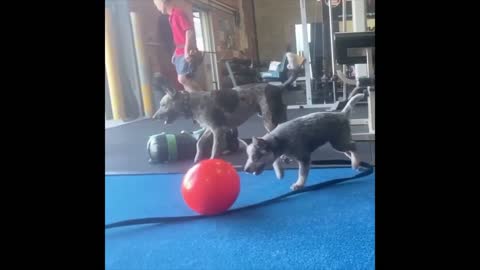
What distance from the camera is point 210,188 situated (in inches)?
47.7

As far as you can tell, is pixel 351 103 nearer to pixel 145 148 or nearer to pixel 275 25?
pixel 275 25

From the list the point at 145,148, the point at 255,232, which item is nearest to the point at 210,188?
the point at 255,232

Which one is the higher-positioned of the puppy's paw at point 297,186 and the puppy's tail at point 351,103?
the puppy's tail at point 351,103

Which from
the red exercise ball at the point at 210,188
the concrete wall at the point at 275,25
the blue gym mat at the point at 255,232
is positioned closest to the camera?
the blue gym mat at the point at 255,232

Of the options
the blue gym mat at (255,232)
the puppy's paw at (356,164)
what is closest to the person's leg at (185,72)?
the blue gym mat at (255,232)

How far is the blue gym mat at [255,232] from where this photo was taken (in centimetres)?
91

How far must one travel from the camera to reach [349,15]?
118 inches

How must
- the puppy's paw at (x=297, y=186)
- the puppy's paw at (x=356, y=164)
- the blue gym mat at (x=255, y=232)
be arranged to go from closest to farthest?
the blue gym mat at (x=255, y=232) < the puppy's paw at (x=297, y=186) < the puppy's paw at (x=356, y=164)

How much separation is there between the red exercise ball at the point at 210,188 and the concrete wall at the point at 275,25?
41.0 inches

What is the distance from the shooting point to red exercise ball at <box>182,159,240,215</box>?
1.22 m

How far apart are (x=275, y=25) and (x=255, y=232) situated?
5.08ft

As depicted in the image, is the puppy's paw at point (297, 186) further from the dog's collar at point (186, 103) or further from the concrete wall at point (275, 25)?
the concrete wall at point (275, 25)
